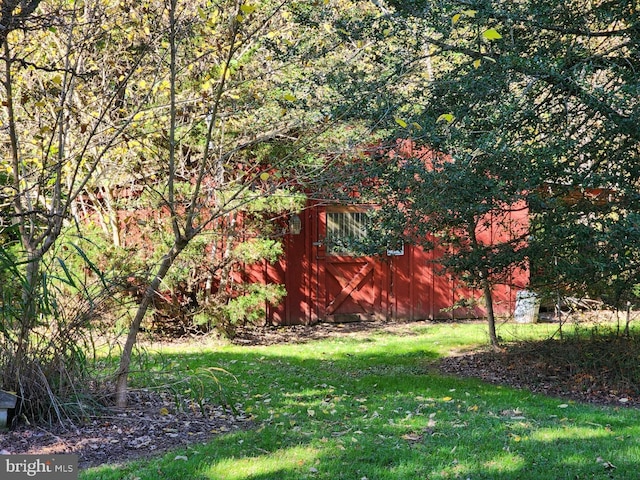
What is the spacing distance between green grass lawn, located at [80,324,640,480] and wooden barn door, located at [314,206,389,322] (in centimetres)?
390

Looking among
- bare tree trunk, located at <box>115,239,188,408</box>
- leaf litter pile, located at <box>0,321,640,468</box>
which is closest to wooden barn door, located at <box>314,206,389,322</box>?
leaf litter pile, located at <box>0,321,640,468</box>

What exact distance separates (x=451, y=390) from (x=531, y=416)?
1248 millimetres

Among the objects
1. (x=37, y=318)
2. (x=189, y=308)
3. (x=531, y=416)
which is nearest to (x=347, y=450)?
(x=531, y=416)

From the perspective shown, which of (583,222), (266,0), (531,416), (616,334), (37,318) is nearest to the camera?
(37,318)

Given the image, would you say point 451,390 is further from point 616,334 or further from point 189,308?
point 189,308

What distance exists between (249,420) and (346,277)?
708 centimetres

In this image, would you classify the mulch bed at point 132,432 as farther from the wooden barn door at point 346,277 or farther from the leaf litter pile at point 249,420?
the wooden barn door at point 346,277

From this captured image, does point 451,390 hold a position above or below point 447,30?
below

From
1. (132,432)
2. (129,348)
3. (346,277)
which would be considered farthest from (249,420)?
(346,277)

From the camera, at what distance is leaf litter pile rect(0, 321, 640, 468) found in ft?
14.9

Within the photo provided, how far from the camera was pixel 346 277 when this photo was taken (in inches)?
492

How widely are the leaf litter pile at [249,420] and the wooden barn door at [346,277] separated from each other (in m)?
0.99

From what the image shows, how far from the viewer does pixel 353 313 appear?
12562mm

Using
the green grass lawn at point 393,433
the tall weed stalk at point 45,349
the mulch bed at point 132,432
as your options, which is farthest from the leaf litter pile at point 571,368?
the tall weed stalk at point 45,349
